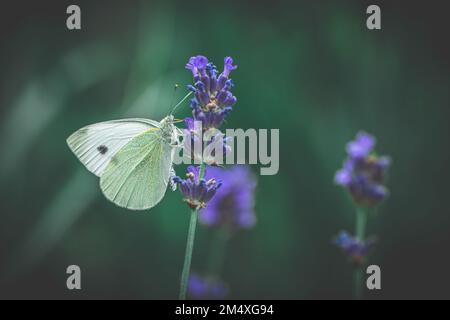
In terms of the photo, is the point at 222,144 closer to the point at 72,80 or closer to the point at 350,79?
the point at 72,80

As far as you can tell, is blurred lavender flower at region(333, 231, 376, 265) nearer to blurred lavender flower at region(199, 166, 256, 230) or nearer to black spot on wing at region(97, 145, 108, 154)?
blurred lavender flower at region(199, 166, 256, 230)

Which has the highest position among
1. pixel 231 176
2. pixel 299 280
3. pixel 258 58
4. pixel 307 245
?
pixel 258 58

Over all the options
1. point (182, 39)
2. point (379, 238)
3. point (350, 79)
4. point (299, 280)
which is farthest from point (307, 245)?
point (182, 39)

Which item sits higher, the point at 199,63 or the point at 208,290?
the point at 199,63

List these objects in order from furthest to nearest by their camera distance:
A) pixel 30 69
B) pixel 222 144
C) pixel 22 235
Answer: pixel 30 69
pixel 22 235
pixel 222 144

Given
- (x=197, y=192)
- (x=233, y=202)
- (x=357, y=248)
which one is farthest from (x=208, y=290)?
(x=197, y=192)

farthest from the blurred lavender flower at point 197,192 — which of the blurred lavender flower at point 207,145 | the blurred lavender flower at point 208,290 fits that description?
the blurred lavender flower at point 208,290

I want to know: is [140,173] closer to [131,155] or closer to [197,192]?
[131,155]
